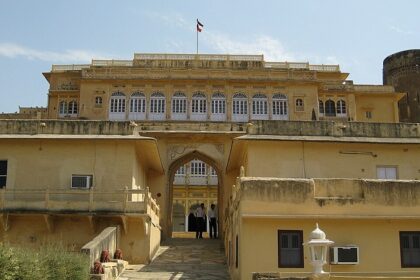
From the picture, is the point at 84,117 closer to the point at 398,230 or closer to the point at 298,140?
the point at 298,140

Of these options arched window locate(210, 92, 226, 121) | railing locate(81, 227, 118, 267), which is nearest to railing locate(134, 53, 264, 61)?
arched window locate(210, 92, 226, 121)

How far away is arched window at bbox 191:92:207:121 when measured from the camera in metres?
39.2

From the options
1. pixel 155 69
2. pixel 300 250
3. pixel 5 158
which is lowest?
pixel 300 250

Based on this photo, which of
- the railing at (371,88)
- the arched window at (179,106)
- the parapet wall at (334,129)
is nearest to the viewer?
the parapet wall at (334,129)

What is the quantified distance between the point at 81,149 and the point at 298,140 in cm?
794

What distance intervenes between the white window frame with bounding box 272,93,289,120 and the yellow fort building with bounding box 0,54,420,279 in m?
0.09

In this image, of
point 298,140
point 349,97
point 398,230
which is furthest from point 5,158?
point 349,97

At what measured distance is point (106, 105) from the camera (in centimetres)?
3922

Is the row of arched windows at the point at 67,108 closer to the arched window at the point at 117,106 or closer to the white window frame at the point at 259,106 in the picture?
the arched window at the point at 117,106

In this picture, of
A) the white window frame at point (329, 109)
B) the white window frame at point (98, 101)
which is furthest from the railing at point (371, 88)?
the white window frame at point (98, 101)

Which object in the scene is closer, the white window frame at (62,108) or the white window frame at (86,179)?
the white window frame at (86,179)

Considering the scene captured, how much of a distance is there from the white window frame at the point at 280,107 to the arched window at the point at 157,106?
7.01 meters

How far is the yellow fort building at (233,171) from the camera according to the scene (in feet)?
55.0

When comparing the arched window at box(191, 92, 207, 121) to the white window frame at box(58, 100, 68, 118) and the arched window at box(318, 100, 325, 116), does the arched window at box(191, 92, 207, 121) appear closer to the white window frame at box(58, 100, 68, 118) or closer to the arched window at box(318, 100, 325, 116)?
the arched window at box(318, 100, 325, 116)
